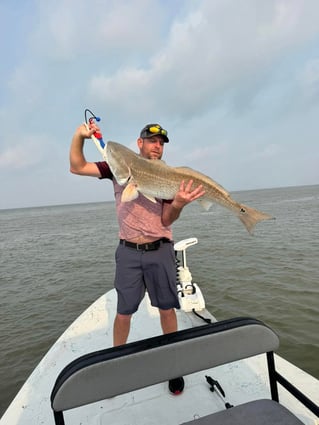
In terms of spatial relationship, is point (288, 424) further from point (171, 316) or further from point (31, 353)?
point (31, 353)

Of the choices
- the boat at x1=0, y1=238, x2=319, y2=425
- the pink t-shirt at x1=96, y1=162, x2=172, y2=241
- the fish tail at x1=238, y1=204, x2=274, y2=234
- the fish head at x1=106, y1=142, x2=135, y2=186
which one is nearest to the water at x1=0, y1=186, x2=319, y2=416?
the boat at x1=0, y1=238, x2=319, y2=425

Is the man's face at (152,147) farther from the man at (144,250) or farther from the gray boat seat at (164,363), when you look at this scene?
the gray boat seat at (164,363)

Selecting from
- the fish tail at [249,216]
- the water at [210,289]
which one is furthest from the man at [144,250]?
the water at [210,289]

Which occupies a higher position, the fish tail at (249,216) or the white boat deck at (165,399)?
the fish tail at (249,216)

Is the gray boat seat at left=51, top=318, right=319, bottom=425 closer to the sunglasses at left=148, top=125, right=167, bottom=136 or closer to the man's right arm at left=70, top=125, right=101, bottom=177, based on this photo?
the man's right arm at left=70, top=125, right=101, bottom=177

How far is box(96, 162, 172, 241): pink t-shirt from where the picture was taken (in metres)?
3.28

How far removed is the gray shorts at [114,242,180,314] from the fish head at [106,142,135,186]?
84cm

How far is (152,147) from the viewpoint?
335cm

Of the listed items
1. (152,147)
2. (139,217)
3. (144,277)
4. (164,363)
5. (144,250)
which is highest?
(152,147)

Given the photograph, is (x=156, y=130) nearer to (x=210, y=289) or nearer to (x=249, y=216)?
(x=249, y=216)

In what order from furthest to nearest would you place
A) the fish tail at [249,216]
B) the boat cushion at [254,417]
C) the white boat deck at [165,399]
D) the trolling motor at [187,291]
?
the trolling motor at [187,291]
the fish tail at [249,216]
the white boat deck at [165,399]
the boat cushion at [254,417]

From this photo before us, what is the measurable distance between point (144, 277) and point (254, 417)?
1.70m

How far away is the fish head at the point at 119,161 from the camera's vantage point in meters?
2.98

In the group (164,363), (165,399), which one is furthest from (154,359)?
(165,399)
